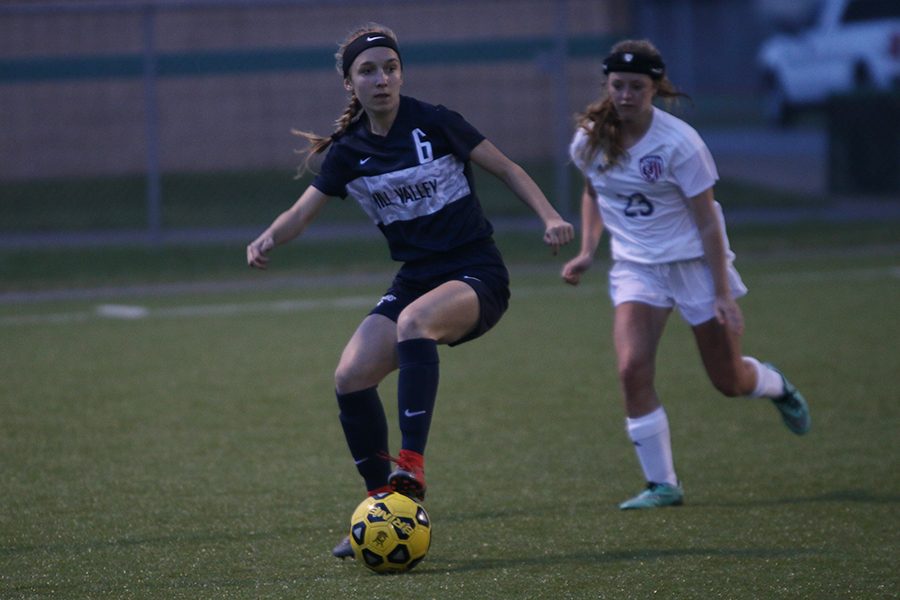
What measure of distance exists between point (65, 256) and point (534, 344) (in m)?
6.10

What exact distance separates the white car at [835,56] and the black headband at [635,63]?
1249 centimetres

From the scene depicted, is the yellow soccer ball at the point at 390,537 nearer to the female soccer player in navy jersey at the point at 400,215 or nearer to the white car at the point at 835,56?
the female soccer player in navy jersey at the point at 400,215

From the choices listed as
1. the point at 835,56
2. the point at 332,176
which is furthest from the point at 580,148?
the point at 835,56

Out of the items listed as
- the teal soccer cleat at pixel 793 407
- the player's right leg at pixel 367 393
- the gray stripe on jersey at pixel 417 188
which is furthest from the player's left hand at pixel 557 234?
the teal soccer cleat at pixel 793 407

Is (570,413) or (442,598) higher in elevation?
(442,598)

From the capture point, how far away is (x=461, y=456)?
6.53 metres

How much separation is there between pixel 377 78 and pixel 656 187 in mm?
1373

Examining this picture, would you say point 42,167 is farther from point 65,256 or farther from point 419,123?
point 419,123

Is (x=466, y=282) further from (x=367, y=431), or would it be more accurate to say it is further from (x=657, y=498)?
(x=657, y=498)

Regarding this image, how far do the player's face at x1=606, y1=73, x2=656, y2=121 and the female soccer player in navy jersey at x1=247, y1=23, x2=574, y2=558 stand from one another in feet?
2.39

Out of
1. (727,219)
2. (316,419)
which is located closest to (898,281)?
(727,219)

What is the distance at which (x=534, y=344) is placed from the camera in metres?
9.59

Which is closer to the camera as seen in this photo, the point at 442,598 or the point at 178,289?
the point at 442,598

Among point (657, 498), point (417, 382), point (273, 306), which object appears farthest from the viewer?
point (273, 306)
